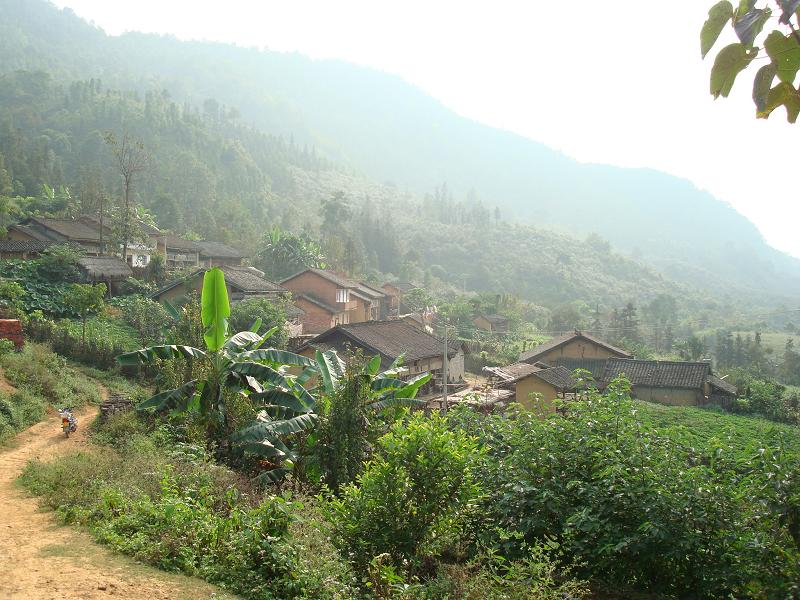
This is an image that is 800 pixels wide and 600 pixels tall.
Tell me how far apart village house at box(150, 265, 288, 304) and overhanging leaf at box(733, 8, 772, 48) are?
30076 millimetres

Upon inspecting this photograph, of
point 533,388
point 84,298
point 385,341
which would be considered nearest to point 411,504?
point 385,341

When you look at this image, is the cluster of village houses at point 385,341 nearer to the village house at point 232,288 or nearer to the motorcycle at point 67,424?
the village house at point 232,288

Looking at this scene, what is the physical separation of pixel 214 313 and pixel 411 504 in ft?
23.7

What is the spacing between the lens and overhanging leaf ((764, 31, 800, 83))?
2.61m

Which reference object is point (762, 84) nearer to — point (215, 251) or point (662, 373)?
point (662, 373)

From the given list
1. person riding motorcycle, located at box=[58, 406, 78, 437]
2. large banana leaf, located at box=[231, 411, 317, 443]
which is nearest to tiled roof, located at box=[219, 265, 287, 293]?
person riding motorcycle, located at box=[58, 406, 78, 437]

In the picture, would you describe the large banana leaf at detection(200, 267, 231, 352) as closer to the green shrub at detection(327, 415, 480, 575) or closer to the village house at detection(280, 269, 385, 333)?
the green shrub at detection(327, 415, 480, 575)

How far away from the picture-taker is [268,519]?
7.25 meters

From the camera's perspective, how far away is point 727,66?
2.71 metres

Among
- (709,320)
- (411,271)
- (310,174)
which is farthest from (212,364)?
(310,174)

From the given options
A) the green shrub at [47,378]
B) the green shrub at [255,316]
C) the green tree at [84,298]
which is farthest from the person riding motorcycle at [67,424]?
the green shrub at [255,316]

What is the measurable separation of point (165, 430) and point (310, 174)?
15233 cm

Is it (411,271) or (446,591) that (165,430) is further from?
(411,271)

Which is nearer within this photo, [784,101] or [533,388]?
[784,101]
